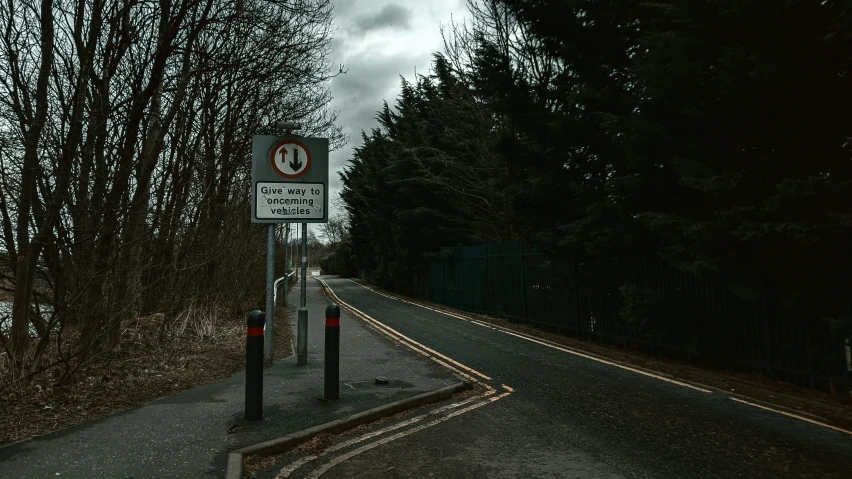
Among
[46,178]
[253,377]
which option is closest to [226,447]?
[253,377]

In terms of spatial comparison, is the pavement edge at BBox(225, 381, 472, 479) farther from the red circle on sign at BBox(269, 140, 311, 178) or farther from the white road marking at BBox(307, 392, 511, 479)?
the red circle on sign at BBox(269, 140, 311, 178)

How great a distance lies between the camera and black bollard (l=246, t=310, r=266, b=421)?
584 centimetres

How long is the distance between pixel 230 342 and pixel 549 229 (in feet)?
24.2

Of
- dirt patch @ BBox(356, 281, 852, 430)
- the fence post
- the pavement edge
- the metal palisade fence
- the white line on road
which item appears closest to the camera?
the pavement edge

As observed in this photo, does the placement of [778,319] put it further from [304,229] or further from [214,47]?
[214,47]

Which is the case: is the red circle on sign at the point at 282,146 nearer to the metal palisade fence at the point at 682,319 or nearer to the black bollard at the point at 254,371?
the black bollard at the point at 254,371

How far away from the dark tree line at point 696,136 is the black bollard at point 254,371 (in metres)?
5.68

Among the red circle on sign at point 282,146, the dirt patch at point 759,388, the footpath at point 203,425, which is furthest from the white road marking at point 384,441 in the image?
the red circle on sign at point 282,146

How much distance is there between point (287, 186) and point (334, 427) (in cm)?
479

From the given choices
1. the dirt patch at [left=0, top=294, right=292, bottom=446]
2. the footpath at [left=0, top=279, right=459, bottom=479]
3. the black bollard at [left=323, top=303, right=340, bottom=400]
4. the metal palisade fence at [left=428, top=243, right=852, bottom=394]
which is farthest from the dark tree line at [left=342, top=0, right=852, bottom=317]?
the dirt patch at [left=0, top=294, right=292, bottom=446]

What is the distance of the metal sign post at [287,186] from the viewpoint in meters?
9.16

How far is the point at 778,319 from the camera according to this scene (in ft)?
26.0

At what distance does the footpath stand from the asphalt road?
106cm

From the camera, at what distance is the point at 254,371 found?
19.3 feet
